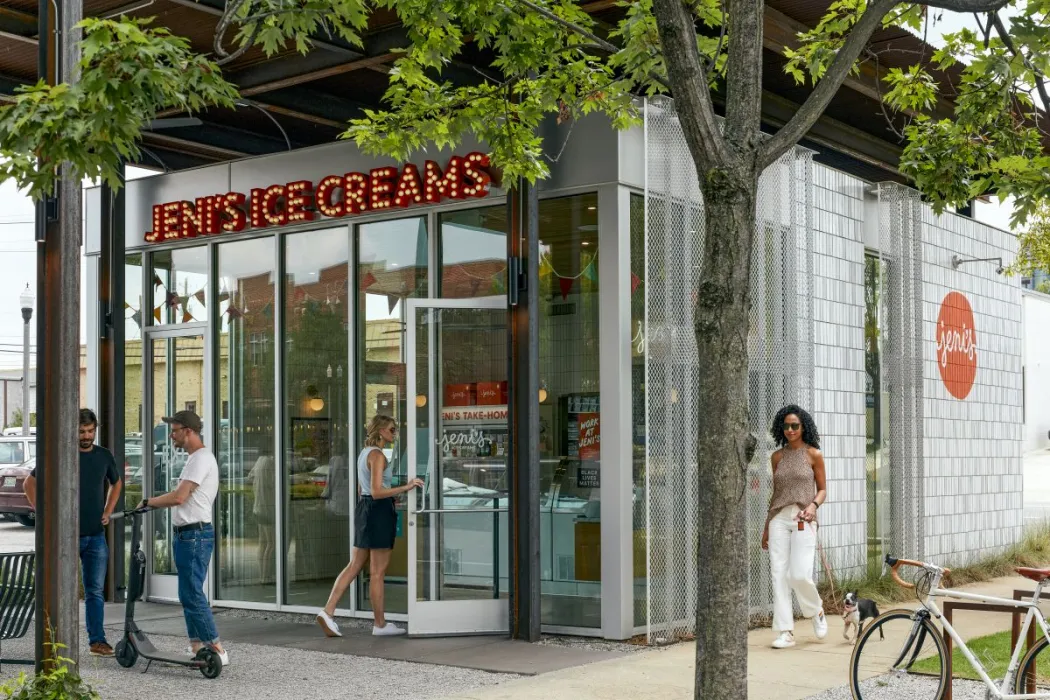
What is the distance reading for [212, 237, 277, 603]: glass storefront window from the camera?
12.5 meters

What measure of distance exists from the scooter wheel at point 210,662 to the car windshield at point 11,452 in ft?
63.7

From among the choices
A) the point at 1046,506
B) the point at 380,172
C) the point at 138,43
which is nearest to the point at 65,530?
the point at 138,43

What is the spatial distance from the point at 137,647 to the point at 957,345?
9.93 m

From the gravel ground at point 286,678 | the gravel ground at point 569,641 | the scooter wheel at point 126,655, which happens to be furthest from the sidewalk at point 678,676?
the scooter wheel at point 126,655

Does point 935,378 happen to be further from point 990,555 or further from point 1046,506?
point 1046,506

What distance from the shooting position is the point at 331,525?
12125mm

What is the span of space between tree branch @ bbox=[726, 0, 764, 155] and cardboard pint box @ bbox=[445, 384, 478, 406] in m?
5.10

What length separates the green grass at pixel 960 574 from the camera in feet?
38.6

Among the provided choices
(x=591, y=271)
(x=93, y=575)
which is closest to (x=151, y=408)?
(x=93, y=575)

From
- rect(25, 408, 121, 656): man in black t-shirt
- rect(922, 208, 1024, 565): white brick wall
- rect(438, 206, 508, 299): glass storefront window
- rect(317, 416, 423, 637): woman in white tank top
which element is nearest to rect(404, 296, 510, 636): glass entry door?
rect(317, 416, 423, 637): woman in white tank top

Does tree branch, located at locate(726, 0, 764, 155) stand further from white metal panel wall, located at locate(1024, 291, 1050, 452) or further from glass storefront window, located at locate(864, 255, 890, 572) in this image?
white metal panel wall, located at locate(1024, 291, 1050, 452)

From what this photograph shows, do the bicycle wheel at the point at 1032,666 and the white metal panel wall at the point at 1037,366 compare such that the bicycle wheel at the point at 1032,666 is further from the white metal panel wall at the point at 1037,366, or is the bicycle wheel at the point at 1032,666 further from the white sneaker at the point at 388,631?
the white metal panel wall at the point at 1037,366

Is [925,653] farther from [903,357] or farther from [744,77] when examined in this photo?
[903,357]

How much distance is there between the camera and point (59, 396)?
675 centimetres
